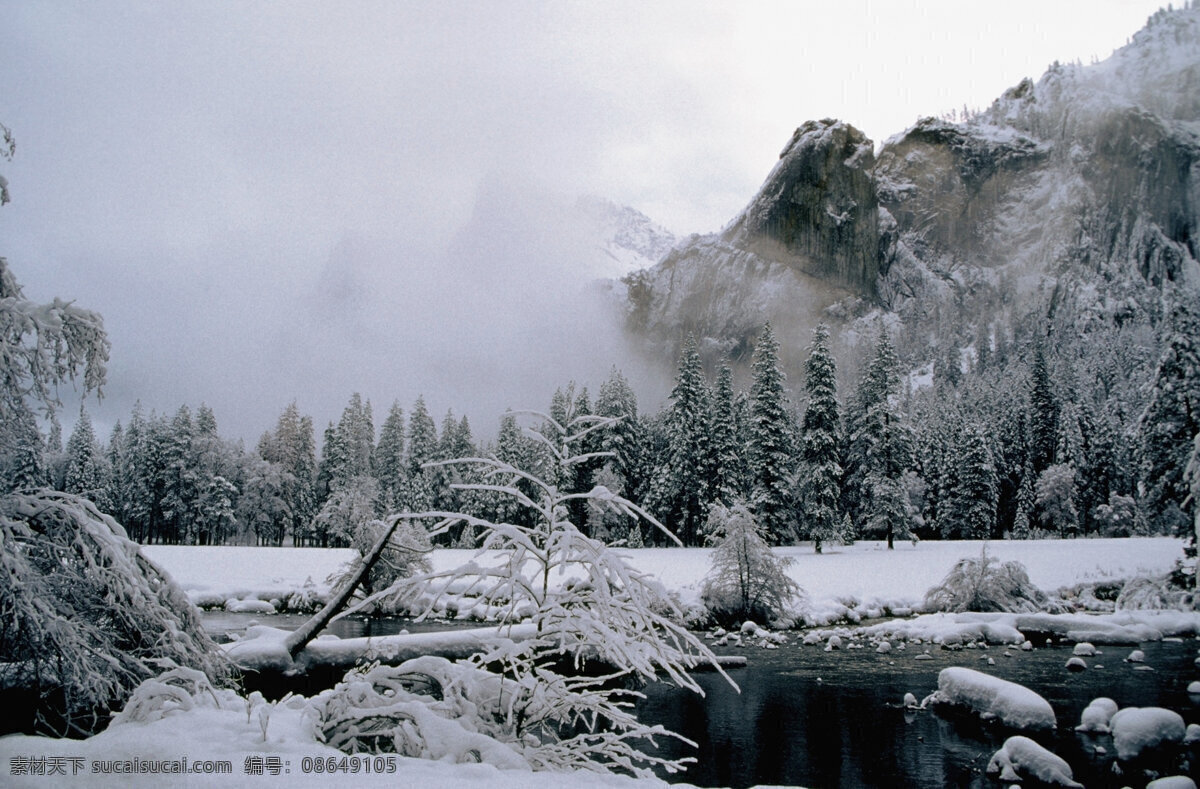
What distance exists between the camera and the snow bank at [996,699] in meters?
11.6

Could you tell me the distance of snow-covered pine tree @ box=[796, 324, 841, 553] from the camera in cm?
3791

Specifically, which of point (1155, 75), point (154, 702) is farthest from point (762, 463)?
point (1155, 75)

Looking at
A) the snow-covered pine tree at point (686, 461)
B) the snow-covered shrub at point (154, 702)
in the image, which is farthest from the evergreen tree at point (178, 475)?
the snow-covered shrub at point (154, 702)

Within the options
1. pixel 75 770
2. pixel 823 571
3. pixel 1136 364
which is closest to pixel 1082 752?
pixel 75 770

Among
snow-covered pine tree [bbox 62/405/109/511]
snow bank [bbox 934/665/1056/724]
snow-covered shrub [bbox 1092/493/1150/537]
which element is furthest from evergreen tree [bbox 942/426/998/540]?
snow-covered pine tree [bbox 62/405/109/511]

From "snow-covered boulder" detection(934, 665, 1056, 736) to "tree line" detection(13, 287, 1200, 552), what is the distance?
1682 cm

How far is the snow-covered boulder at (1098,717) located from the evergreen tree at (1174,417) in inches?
634

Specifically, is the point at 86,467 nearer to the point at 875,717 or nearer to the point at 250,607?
the point at 250,607

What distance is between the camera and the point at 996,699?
12352 mm

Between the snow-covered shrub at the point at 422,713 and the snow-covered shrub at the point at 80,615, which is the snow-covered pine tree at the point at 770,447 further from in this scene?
the snow-covered shrub at the point at 422,713

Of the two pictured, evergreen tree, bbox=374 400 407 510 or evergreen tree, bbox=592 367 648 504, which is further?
evergreen tree, bbox=374 400 407 510

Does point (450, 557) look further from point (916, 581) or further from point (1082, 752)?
point (1082, 752)

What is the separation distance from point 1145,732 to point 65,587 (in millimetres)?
15503

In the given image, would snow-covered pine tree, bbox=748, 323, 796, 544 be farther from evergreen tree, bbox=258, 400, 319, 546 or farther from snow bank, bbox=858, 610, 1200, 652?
evergreen tree, bbox=258, 400, 319, 546
